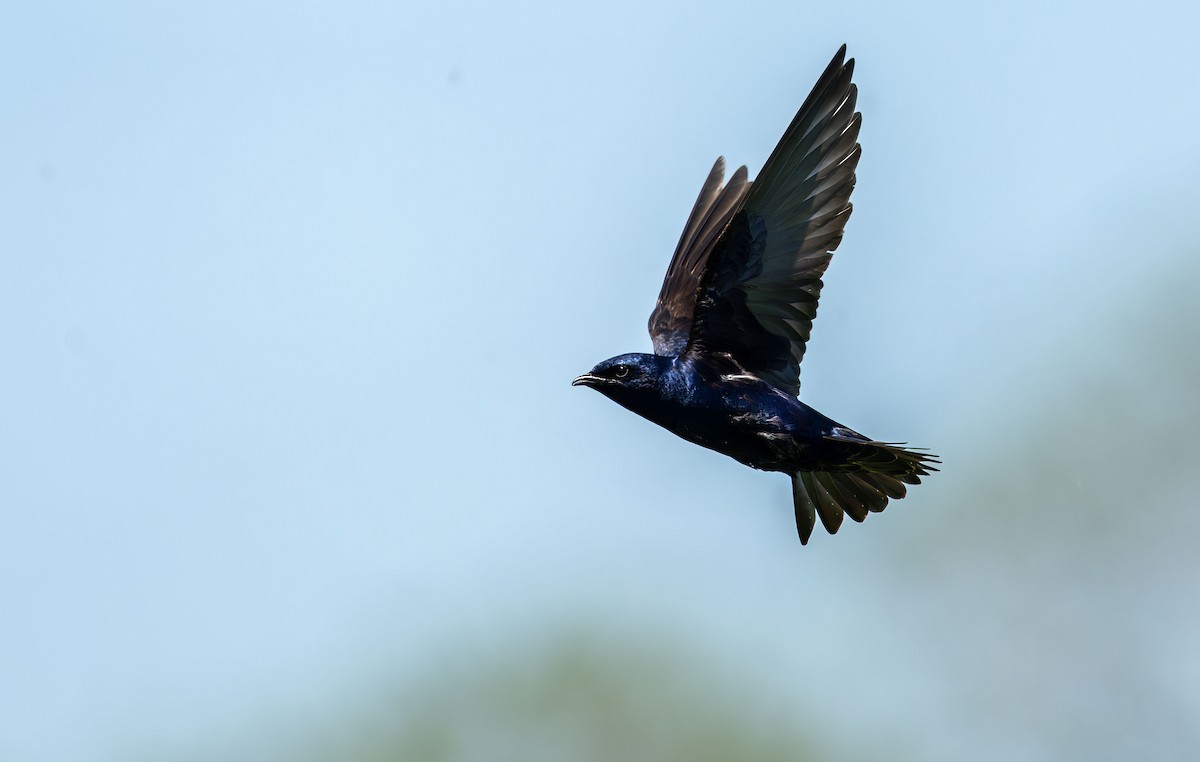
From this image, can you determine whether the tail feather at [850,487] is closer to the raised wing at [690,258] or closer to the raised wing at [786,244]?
the raised wing at [786,244]

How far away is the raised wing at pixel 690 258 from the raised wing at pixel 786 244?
1.00ft

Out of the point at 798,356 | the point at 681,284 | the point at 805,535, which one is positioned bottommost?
the point at 805,535

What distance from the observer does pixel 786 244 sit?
1109 cm

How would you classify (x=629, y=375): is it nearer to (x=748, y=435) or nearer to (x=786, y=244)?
(x=748, y=435)

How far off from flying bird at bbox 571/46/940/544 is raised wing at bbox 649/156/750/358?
35 cm

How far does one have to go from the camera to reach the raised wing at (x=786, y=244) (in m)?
10.8

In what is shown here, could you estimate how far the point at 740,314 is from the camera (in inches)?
437

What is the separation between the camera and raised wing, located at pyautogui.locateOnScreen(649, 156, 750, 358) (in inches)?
476

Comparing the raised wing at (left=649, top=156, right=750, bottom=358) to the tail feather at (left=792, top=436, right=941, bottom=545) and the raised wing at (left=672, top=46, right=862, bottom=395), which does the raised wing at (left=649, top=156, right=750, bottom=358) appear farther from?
Answer: the tail feather at (left=792, top=436, right=941, bottom=545)

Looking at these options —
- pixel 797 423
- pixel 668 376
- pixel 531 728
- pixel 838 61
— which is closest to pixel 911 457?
pixel 797 423

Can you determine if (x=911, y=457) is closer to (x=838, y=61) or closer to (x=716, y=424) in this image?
(x=716, y=424)

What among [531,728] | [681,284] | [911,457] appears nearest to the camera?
[911,457]

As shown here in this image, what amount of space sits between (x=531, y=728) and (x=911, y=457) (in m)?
27.8

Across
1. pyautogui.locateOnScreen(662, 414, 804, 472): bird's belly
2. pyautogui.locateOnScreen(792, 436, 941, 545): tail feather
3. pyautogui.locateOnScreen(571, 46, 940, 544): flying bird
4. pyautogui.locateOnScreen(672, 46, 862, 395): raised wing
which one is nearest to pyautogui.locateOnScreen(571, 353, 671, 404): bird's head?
pyautogui.locateOnScreen(571, 46, 940, 544): flying bird
